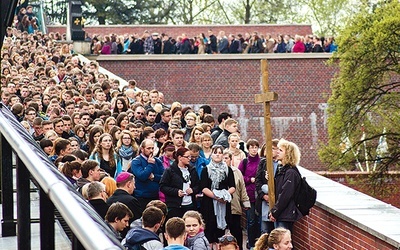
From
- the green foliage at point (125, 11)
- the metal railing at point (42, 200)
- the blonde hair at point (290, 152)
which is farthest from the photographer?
the green foliage at point (125, 11)

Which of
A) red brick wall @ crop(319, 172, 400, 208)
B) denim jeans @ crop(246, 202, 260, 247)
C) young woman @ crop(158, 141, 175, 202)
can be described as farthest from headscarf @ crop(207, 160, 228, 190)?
red brick wall @ crop(319, 172, 400, 208)

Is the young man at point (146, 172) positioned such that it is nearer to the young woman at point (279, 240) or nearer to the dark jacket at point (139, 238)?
the young woman at point (279, 240)

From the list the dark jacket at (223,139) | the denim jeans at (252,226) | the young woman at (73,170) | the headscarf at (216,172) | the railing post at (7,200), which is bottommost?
the denim jeans at (252,226)

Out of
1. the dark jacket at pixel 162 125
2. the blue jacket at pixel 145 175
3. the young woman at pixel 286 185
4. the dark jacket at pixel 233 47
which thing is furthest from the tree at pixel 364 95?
the blue jacket at pixel 145 175

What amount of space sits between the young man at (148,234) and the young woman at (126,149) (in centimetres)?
438

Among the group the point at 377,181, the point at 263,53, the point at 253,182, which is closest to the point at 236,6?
the point at 263,53

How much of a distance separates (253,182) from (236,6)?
5351 centimetres

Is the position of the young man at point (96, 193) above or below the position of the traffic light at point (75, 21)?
below

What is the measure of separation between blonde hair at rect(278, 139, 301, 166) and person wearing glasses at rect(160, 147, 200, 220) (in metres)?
1.02

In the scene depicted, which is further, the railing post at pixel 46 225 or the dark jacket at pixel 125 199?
the dark jacket at pixel 125 199

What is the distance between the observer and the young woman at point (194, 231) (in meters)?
8.84

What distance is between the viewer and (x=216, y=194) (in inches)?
460

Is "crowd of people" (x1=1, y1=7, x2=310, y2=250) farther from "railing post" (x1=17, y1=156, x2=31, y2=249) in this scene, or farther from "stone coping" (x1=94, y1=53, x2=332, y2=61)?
"stone coping" (x1=94, y1=53, x2=332, y2=61)

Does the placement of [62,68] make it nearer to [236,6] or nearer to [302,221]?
[302,221]
